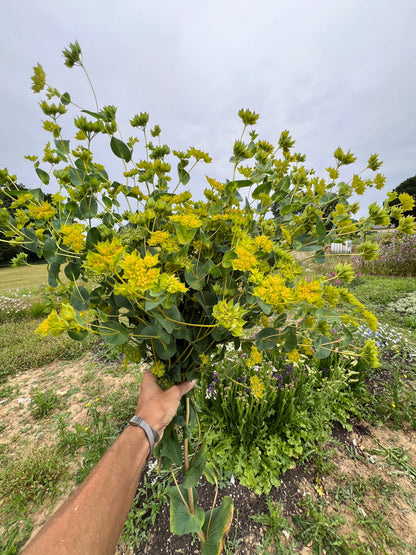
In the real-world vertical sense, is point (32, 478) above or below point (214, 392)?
below

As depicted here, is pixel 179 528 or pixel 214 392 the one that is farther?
pixel 214 392

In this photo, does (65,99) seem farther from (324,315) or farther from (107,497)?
(107,497)

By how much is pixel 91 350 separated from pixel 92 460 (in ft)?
6.22

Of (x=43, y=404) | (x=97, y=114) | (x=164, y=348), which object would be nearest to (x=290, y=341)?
(x=164, y=348)

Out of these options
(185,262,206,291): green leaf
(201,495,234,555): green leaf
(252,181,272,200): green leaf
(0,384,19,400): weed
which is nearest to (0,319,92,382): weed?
(0,384,19,400): weed

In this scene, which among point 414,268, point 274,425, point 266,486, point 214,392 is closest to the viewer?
point 266,486

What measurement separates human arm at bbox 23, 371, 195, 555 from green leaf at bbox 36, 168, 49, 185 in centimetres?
73

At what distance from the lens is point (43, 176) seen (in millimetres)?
693

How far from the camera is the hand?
0.72 metres

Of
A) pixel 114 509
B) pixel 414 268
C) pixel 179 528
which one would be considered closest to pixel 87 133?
pixel 114 509

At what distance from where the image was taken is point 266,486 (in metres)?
1.35

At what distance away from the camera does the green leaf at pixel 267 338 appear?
25.3 inches

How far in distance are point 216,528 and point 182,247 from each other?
112cm

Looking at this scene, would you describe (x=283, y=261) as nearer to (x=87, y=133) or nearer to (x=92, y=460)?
(x=87, y=133)
